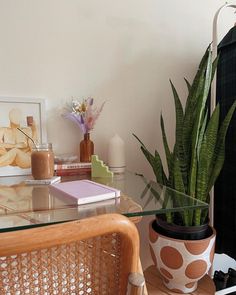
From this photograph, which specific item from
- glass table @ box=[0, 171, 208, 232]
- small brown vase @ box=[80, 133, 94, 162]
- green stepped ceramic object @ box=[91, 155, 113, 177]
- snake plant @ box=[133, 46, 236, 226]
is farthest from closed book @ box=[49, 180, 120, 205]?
snake plant @ box=[133, 46, 236, 226]

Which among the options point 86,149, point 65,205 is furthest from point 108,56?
point 65,205

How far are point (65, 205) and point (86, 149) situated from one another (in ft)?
1.70

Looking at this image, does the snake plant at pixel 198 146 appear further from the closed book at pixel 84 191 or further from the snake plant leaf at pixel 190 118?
the closed book at pixel 84 191

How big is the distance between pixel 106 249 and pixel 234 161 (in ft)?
3.18

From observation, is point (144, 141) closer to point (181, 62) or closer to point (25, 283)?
point (181, 62)

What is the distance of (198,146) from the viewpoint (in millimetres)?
1037

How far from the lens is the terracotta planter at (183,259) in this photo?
98 centimetres

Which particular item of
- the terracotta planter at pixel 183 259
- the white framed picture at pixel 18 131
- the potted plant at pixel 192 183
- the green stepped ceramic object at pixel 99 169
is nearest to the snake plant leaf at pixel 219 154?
the potted plant at pixel 192 183

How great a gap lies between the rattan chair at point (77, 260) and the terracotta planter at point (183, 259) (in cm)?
63

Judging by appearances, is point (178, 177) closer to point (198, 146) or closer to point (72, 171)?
point (198, 146)

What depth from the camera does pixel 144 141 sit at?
4.52 feet

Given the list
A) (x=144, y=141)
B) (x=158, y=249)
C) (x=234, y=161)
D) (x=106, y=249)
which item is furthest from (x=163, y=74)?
(x=106, y=249)

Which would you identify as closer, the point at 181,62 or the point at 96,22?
the point at 96,22

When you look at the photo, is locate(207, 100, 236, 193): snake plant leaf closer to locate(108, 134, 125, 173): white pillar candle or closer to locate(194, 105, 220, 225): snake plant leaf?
locate(194, 105, 220, 225): snake plant leaf
